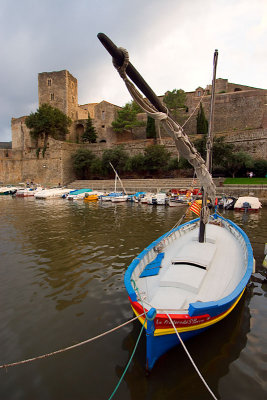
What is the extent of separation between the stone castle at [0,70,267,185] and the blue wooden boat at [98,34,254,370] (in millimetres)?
33662

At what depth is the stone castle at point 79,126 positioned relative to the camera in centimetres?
4441

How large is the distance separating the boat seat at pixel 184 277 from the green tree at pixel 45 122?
48429 mm

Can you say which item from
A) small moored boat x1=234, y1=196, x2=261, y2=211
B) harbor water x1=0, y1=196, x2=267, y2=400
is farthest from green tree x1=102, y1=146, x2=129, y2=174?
harbor water x1=0, y1=196, x2=267, y2=400

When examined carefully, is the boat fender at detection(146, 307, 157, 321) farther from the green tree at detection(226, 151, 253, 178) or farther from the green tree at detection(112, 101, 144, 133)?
the green tree at detection(112, 101, 144, 133)

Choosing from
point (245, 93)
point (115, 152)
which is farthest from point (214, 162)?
point (245, 93)

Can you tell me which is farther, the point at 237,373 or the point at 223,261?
the point at 223,261

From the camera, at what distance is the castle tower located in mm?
53250

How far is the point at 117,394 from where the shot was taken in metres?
3.54

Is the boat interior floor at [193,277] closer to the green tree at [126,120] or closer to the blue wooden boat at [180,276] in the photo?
the blue wooden boat at [180,276]

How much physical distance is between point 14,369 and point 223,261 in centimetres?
518

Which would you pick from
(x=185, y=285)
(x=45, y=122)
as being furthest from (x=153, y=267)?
(x=45, y=122)

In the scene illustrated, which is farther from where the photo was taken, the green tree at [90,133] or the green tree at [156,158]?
the green tree at [90,133]

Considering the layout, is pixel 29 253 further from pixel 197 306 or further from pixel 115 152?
pixel 115 152

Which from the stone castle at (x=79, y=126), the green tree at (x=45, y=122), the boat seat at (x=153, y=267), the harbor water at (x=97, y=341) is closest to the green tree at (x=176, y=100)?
the stone castle at (x=79, y=126)
